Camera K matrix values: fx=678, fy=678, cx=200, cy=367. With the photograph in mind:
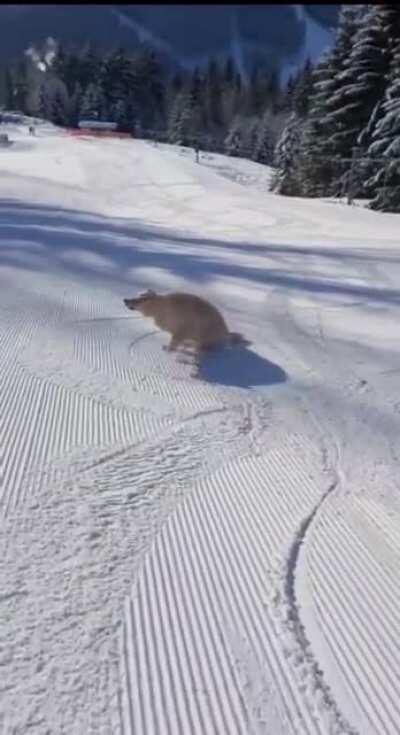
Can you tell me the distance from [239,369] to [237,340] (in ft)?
1.76

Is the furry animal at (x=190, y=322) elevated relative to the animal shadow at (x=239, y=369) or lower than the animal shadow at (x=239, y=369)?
elevated

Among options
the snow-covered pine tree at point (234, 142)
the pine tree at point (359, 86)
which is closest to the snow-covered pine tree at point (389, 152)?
the pine tree at point (359, 86)

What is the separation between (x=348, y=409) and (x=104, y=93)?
69178 millimetres

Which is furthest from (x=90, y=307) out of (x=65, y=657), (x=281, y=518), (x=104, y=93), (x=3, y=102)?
(x=3, y=102)

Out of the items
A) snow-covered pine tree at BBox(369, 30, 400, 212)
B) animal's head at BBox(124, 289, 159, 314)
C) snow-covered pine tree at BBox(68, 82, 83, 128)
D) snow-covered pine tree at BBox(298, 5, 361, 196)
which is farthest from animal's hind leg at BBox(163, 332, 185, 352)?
snow-covered pine tree at BBox(68, 82, 83, 128)

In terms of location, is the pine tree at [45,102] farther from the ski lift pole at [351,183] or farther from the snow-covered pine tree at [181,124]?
the ski lift pole at [351,183]

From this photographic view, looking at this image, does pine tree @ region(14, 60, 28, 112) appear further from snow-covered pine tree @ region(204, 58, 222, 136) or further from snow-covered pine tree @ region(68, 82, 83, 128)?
snow-covered pine tree @ region(204, 58, 222, 136)

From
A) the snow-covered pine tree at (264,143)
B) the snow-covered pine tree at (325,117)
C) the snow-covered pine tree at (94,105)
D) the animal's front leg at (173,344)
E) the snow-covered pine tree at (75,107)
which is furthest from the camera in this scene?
the snow-covered pine tree at (75,107)

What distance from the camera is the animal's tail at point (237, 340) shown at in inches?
193

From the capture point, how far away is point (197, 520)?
2.53 m

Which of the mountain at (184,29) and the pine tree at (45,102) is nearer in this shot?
the pine tree at (45,102)

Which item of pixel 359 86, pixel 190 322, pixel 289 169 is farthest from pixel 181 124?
pixel 190 322

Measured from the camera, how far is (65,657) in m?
1.76

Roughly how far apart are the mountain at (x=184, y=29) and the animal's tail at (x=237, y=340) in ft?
331
